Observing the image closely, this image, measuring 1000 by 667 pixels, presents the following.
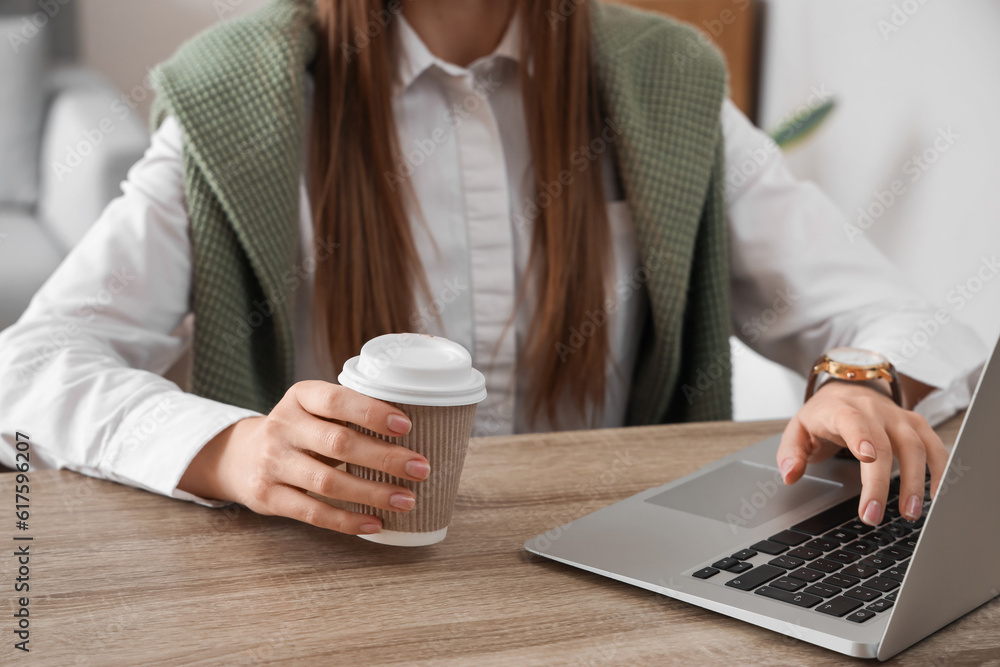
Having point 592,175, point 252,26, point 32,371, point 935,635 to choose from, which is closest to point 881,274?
point 592,175

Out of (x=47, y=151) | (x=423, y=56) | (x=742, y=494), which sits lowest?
(x=47, y=151)

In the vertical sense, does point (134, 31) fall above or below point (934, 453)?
above

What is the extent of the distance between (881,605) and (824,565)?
0.05 m

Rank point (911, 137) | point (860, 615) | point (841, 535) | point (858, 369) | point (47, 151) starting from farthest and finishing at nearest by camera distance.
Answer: point (47, 151), point (911, 137), point (858, 369), point (841, 535), point (860, 615)

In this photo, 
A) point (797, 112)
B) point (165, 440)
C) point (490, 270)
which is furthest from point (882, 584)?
point (797, 112)

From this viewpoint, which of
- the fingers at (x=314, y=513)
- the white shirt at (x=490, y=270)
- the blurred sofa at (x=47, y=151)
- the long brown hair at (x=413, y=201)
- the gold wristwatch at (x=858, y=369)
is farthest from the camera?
the blurred sofa at (x=47, y=151)

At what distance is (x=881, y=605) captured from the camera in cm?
45

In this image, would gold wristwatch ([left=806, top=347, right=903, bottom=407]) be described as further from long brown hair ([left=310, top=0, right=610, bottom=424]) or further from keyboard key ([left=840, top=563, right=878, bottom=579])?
long brown hair ([left=310, top=0, right=610, bottom=424])

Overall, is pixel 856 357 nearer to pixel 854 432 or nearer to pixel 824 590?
pixel 854 432

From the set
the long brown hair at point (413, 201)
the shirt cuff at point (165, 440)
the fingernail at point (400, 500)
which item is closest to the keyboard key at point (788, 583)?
the fingernail at point (400, 500)

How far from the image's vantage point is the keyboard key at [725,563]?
0.50 metres

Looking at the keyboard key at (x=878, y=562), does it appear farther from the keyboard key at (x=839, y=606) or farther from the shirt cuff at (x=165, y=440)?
the shirt cuff at (x=165, y=440)

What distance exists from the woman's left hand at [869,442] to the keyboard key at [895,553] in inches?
0.7

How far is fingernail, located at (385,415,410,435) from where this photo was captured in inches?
18.7
